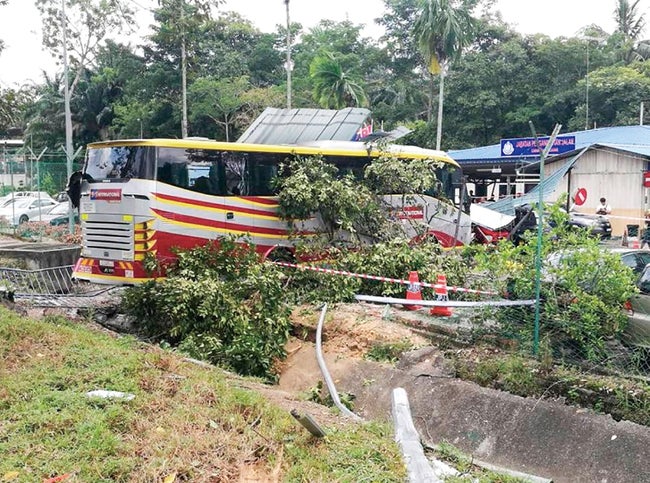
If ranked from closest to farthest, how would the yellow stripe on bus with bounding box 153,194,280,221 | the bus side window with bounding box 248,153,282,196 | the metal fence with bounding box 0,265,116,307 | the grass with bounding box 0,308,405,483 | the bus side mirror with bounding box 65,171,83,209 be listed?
the grass with bounding box 0,308,405,483 → the metal fence with bounding box 0,265,116,307 → the yellow stripe on bus with bounding box 153,194,280,221 → the bus side mirror with bounding box 65,171,83,209 → the bus side window with bounding box 248,153,282,196

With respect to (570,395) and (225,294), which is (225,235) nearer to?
(225,294)

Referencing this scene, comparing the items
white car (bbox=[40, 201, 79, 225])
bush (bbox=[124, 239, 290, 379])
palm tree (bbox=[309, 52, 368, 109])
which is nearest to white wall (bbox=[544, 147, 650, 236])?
palm tree (bbox=[309, 52, 368, 109])

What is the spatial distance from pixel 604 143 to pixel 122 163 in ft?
57.7

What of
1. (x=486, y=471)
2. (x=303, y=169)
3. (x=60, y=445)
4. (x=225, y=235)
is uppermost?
(x=303, y=169)

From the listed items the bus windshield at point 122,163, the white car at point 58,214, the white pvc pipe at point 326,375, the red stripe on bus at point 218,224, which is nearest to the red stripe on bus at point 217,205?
the red stripe on bus at point 218,224

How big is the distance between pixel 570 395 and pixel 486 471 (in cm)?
164

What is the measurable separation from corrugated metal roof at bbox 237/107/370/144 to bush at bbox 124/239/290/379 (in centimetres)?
449

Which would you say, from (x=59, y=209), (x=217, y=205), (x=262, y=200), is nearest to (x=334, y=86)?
(x=59, y=209)

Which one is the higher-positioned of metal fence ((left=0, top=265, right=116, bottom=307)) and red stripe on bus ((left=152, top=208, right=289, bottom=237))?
red stripe on bus ((left=152, top=208, right=289, bottom=237))

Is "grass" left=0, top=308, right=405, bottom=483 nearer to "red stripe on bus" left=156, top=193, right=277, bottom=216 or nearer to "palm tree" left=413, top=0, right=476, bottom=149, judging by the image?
"red stripe on bus" left=156, top=193, right=277, bottom=216

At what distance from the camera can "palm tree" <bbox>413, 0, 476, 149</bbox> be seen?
28.9 m

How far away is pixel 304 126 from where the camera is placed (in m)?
12.9

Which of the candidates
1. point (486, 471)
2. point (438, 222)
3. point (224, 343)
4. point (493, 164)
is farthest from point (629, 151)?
point (486, 471)

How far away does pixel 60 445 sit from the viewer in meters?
4.10
